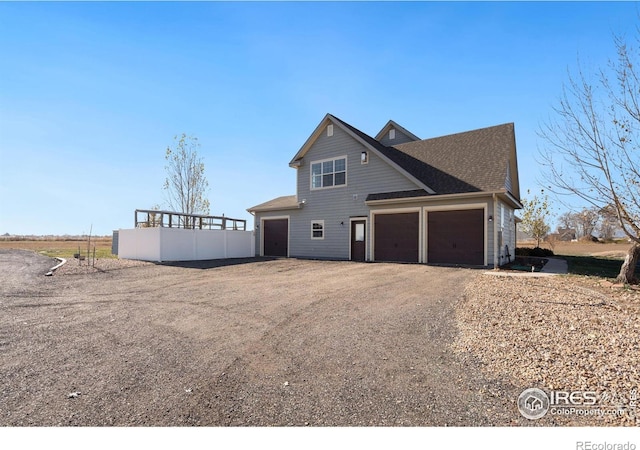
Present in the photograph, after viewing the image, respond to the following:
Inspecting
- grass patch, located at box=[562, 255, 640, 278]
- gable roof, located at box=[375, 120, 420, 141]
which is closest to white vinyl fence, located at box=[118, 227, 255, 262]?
gable roof, located at box=[375, 120, 420, 141]

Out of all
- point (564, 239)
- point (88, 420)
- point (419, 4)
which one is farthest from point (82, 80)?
point (564, 239)

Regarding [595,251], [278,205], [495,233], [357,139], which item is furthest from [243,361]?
[595,251]

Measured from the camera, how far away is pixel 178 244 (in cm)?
1695

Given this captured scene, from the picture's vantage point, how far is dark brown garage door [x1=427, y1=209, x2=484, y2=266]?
42.1 feet

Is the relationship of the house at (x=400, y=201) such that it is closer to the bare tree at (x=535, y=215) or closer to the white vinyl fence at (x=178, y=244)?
the white vinyl fence at (x=178, y=244)

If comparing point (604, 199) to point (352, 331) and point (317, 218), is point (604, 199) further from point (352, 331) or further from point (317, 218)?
point (317, 218)

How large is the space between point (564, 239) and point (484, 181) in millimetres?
50339

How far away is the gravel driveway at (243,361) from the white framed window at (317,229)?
31.5ft

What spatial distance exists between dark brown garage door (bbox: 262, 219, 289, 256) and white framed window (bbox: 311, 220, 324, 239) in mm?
2079

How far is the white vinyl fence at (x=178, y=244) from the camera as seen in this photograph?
16.3 m

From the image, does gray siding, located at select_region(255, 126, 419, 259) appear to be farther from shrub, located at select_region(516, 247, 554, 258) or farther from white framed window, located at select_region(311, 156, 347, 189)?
shrub, located at select_region(516, 247, 554, 258)

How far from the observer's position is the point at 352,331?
4992mm

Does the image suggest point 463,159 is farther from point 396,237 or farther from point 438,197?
point 396,237

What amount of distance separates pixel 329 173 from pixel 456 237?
7.65m
